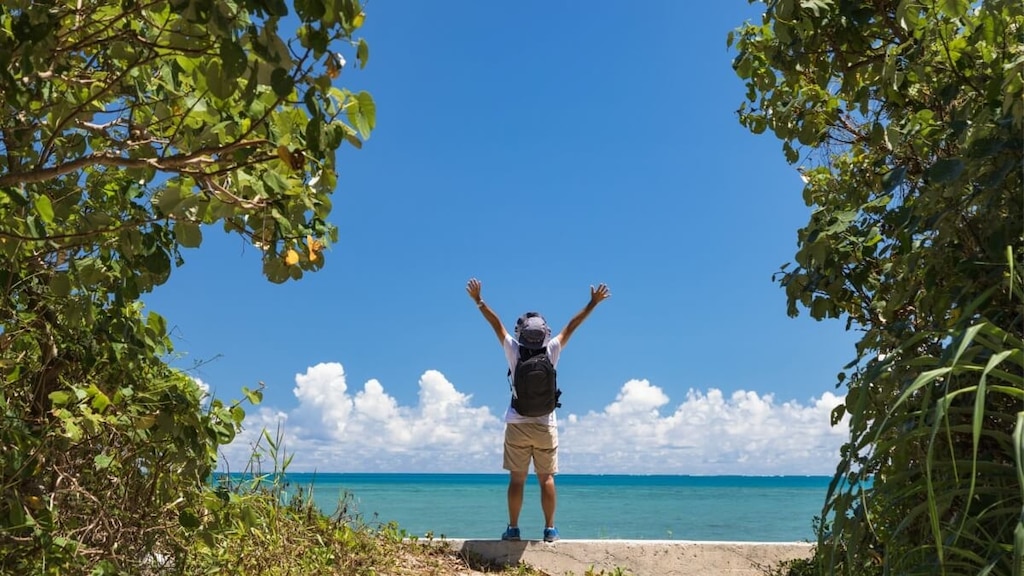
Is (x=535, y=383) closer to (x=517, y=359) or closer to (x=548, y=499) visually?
(x=517, y=359)

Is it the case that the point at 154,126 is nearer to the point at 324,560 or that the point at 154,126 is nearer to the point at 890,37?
the point at 890,37

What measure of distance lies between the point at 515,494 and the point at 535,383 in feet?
2.96

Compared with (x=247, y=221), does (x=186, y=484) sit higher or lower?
lower

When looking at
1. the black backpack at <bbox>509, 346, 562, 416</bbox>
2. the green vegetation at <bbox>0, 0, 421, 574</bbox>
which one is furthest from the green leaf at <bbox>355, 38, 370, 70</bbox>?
the black backpack at <bbox>509, 346, 562, 416</bbox>

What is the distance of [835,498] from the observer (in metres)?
2.17

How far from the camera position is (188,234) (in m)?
2.50

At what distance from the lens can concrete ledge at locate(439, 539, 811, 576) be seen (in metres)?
6.18

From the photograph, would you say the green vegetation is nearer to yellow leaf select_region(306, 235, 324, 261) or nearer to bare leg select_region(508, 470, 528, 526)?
yellow leaf select_region(306, 235, 324, 261)

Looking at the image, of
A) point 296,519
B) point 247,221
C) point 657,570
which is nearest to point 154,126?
point 247,221

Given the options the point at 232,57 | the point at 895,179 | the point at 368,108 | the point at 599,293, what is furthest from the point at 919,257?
the point at 599,293

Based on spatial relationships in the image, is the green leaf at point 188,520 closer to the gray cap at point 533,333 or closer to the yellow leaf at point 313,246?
the yellow leaf at point 313,246

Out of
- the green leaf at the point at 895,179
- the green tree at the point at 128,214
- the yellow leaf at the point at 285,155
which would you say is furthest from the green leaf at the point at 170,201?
the green leaf at the point at 895,179

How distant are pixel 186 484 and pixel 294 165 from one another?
86.5 inches

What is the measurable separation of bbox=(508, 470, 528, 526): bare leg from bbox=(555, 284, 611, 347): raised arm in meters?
1.08
